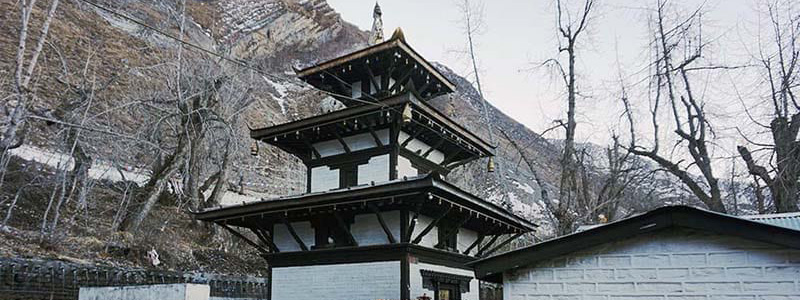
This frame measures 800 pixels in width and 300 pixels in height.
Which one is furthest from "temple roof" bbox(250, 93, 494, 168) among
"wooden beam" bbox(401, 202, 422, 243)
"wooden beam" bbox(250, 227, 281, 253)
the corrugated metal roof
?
the corrugated metal roof

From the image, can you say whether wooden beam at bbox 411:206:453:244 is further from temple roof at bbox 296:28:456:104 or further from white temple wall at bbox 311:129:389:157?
temple roof at bbox 296:28:456:104

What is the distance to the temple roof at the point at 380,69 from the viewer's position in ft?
47.0

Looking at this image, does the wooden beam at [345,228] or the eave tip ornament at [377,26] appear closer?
the wooden beam at [345,228]

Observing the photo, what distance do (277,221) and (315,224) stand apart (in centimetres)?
105

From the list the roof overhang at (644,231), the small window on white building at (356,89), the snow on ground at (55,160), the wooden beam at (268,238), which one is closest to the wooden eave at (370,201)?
the wooden beam at (268,238)

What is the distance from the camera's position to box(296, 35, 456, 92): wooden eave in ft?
46.2

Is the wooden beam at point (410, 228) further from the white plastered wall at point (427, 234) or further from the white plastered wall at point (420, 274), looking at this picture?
the white plastered wall at point (420, 274)

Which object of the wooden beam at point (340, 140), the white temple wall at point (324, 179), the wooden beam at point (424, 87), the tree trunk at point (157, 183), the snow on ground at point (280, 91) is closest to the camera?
the wooden beam at point (340, 140)

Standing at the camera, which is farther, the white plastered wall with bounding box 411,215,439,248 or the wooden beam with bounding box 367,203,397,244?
the white plastered wall with bounding box 411,215,439,248

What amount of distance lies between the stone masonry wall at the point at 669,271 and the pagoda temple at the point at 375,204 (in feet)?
11.4

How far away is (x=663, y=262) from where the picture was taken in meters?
7.57

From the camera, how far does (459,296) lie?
14.0 m

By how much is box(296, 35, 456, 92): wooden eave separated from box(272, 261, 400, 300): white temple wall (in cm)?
511

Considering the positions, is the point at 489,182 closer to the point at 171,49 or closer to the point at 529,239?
the point at 529,239
